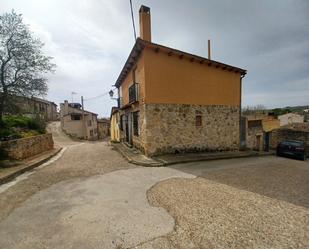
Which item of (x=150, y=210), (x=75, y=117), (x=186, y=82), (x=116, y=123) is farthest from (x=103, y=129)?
(x=150, y=210)

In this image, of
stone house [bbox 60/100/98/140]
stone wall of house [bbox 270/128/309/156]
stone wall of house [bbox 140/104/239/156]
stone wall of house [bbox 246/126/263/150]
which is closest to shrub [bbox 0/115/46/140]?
stone wall of house [bbox 140/104/239/156]

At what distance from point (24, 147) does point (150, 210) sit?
8.75 meters

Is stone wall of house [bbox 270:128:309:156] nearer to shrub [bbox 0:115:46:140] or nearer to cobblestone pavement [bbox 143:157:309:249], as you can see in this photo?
cobblestone pavement [bbox 143:157:309:249]

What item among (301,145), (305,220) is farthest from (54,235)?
(301,145)

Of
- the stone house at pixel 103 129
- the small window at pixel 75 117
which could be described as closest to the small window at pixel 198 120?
the small window at pixel 75 117

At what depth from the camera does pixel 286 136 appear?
17391 millimetres

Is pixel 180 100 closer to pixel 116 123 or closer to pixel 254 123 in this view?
pixel 254 123

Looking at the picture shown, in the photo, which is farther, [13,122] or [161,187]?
[13,122]

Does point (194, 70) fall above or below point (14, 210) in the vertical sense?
above

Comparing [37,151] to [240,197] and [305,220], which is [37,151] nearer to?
[240,197]

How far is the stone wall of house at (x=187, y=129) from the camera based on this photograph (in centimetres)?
923

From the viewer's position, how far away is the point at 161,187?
204 inches

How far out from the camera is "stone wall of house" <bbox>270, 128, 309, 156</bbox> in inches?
660

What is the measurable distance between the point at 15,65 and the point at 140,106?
705 centimetres
